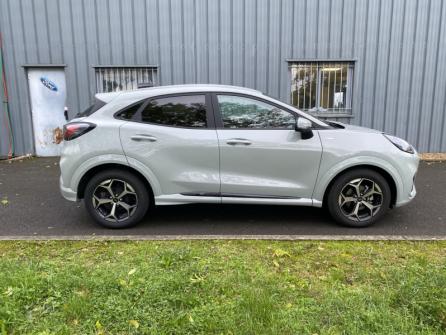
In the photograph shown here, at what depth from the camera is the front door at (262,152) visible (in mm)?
4445

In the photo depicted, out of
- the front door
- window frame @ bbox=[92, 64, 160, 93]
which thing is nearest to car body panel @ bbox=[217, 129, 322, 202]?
the front door

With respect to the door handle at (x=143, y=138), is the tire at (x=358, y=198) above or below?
below

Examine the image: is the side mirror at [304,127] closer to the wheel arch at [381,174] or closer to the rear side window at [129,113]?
the wheel arch at [381,174]

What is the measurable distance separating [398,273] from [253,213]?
2250 millimetres

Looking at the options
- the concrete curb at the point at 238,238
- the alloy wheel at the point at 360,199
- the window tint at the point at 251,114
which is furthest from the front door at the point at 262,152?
the concrete curb at the point at 238,238

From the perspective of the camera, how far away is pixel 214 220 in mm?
5012

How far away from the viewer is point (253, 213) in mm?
5266

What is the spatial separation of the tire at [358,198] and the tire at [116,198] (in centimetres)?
221

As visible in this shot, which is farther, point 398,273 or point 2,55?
point 2,55

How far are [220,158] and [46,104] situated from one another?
6.81m

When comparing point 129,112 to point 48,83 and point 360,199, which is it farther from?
point 48,83

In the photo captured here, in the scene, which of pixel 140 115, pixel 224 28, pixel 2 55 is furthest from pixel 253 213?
pixel 2 55

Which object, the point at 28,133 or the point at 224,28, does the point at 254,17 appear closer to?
the point at 224,28

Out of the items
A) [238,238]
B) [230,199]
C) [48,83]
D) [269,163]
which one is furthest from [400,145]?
[48,83]
